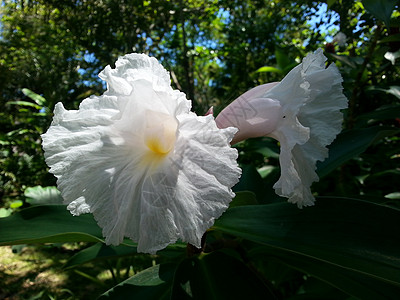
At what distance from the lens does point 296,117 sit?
650mm

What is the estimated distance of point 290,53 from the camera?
348 cm

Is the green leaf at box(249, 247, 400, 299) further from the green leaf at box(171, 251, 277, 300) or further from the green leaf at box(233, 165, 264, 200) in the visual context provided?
the green leaf at box(233, 165, 264, 200)

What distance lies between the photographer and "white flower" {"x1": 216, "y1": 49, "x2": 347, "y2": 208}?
0.64 metres

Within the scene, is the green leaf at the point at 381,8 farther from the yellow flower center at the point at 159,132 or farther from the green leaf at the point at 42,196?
the green leaf at the point at 42,196

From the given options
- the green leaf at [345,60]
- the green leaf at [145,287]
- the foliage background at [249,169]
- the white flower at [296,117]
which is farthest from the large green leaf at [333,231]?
the green leaf at [345,60]

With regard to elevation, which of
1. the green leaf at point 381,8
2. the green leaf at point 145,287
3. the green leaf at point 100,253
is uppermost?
the green leaf at point 381,8

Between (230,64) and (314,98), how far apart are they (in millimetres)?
3524

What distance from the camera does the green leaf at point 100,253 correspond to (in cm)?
108

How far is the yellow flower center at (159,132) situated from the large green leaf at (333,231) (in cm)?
32

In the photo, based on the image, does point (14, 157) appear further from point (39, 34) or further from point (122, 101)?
point (122, 101)

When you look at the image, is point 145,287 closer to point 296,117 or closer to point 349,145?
point 296,117

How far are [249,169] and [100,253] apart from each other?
73cm

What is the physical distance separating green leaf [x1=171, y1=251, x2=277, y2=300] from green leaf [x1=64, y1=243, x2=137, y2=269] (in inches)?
12.7

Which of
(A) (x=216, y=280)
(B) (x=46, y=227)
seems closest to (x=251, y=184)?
(A) (x=216, y=280)
